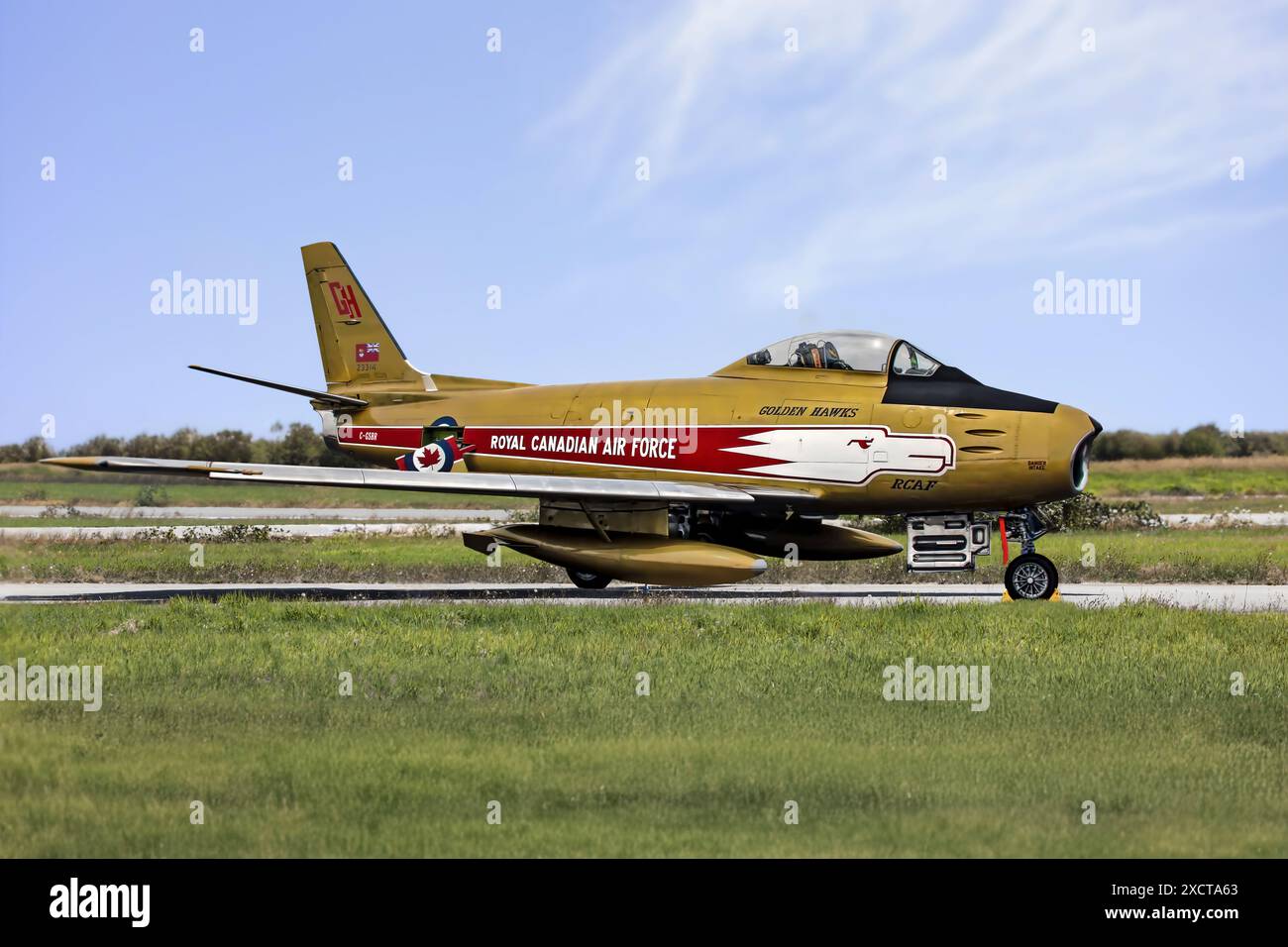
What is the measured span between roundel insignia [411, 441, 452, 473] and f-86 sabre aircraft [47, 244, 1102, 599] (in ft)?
0.08

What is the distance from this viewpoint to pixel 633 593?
19922 mm

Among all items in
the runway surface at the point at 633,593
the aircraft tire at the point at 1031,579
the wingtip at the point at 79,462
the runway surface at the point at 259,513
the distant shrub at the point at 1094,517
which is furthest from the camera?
the runway surface at the point at 259,513

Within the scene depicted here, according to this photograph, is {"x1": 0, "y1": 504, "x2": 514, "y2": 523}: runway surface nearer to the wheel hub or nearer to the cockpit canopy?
the cockpit canopy

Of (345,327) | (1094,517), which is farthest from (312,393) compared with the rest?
(1094,517)

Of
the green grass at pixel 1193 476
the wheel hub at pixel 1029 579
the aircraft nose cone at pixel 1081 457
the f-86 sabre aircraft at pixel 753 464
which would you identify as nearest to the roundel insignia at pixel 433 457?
the f-86 sabre aircraft at pixel 753 464

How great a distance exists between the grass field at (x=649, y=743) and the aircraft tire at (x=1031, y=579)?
3.48 metres

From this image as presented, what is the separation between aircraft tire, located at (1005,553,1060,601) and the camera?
18.0 m

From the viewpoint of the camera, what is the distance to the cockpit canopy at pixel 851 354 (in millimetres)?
18594

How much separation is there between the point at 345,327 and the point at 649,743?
17038 mm

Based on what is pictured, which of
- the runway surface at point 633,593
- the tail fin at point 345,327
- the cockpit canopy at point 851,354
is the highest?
the tail fin at point 345,327

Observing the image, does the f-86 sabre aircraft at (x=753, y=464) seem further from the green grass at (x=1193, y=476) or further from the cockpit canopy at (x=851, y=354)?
the green grass at (x=1193, y=476)

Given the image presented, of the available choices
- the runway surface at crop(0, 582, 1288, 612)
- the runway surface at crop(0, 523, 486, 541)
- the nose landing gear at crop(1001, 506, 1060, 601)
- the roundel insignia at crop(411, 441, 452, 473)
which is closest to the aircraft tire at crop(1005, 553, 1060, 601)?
Result: the nose landing gear at crop(1001, 506, 1060, 601)

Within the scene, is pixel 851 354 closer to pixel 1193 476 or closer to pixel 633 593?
pixel 633 593
